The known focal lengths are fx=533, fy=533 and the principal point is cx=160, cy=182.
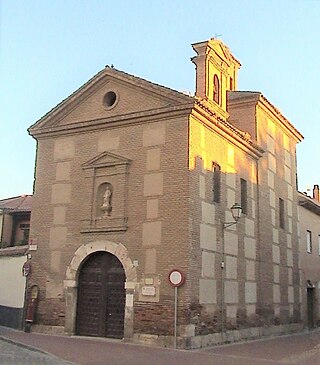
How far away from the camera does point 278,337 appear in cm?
2100

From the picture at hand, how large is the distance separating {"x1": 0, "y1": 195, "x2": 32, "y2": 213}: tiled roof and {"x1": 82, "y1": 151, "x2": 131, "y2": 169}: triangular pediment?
33.9 feet

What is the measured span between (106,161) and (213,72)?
5.72 metres

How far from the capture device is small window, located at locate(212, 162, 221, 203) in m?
18.1

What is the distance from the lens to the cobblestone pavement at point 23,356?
1205 centimetres

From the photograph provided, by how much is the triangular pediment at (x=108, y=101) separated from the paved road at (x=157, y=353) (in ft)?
24.2

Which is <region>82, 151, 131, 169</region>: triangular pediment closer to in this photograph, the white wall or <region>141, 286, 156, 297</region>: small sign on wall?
<region>141, 286, 156, 297</region>: small sign on wall

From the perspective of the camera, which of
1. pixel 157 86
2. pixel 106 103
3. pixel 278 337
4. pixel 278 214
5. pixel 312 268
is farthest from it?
pixel 312 268

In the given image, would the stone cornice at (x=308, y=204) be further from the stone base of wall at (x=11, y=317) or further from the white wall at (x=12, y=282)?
the stone base of wall at (x=11, y=317)

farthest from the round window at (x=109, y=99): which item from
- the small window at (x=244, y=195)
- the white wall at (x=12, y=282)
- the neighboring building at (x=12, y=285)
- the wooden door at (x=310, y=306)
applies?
the wooden door at (x=310, y=306)

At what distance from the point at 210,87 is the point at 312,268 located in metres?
12.2

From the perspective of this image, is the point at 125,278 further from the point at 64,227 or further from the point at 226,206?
the point at 226,206

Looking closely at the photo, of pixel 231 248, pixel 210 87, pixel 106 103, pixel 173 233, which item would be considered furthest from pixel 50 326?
pixel 210 87

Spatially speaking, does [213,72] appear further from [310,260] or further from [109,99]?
[310,260]

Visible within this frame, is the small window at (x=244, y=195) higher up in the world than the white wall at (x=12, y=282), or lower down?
higher up
